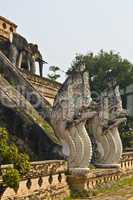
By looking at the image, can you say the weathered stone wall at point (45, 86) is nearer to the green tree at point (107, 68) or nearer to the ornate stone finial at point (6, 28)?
the ornate stone finial at point (6, 28)

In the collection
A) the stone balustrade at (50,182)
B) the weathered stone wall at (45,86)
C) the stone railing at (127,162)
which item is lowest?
the stone balustrade at (50,182)

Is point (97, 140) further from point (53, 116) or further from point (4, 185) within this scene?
point (4, 185)

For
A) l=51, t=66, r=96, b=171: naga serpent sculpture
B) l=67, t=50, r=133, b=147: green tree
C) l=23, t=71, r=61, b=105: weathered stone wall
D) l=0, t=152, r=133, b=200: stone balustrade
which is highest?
l=67, t=50, r=133, b=147: green tree

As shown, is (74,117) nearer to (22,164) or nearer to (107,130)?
(22,164)

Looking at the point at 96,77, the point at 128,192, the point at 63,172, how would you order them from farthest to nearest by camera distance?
the point at 96,77, the point at 128,192, the point at 63,172

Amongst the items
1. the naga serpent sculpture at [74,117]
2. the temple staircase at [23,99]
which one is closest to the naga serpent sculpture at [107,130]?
the temple staircase at [23,99]

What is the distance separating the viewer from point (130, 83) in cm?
3431

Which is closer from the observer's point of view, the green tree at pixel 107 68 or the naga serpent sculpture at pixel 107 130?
the naga serpent sculpture at pixel 107 130

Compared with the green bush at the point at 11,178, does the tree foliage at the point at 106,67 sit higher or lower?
higher

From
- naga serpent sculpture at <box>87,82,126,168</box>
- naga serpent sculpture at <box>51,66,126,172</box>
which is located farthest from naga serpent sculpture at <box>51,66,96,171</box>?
naga serpent sculpture at <box>87,82,126,168</box>

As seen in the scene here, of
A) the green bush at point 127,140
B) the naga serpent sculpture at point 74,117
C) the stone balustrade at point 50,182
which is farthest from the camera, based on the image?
the green bush at point 127,140

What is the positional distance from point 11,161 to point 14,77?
8.88 m

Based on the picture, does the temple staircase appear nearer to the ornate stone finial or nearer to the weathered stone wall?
the weathered stone wall

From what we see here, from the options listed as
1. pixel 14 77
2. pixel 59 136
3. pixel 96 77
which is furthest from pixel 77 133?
pixel 96 77
